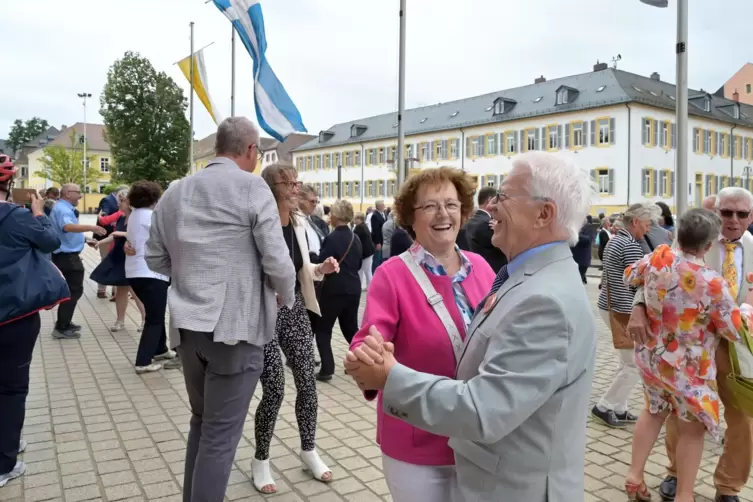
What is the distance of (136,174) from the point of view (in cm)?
4603

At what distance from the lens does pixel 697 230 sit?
134 inches

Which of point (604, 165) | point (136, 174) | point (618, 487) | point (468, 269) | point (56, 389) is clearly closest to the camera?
point (468, 269)

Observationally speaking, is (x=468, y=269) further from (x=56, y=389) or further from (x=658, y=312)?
(x=56, y=389)

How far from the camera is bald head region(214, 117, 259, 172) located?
10.1 ft

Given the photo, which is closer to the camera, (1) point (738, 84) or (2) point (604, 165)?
(2) point (604, 165)

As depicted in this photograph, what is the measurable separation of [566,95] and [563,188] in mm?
47110

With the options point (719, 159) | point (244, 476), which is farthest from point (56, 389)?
point (719, 159)

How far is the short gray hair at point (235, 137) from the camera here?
3078mm

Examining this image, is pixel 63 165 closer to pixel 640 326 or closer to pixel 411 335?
pixel 640 326

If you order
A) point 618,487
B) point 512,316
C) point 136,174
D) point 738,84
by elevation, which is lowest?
point 618,487

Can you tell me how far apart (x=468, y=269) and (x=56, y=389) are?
→ 5156mm

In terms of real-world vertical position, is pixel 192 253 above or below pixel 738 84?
below

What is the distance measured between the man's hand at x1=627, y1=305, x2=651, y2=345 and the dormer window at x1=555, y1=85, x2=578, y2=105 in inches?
1769

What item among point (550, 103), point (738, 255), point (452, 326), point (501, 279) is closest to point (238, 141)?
point (452, 326)
